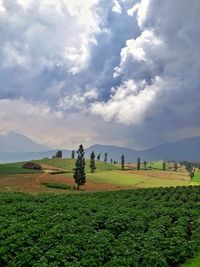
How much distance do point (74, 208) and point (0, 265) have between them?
18.0 metres

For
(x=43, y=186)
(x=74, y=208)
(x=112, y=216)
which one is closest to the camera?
(x=112, y=216)

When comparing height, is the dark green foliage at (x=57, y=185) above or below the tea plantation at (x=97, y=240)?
above

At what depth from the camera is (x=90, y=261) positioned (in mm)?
25094

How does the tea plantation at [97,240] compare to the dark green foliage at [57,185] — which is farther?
the dark green foliage at [57,185]

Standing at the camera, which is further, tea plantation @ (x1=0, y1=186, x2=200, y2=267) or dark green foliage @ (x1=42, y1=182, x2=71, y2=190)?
dark green foliage @ (x1=42, y1=182, x2=71, y2=190)

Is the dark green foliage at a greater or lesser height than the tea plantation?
→ greater

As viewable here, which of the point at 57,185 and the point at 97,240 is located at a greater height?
the point at 57,185

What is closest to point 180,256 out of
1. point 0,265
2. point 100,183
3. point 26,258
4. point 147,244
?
point 147,244

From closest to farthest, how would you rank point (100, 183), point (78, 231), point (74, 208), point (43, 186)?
point (78, 231) → point (74, 208) → point (43, 186) → point (100, 183)

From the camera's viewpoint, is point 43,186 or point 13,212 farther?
point 43,186

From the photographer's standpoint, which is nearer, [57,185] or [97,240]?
[97,240]

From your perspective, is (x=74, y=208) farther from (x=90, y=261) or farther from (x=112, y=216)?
(x=90, y=261)

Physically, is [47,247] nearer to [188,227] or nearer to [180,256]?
[180,256]

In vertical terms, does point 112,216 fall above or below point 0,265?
above
